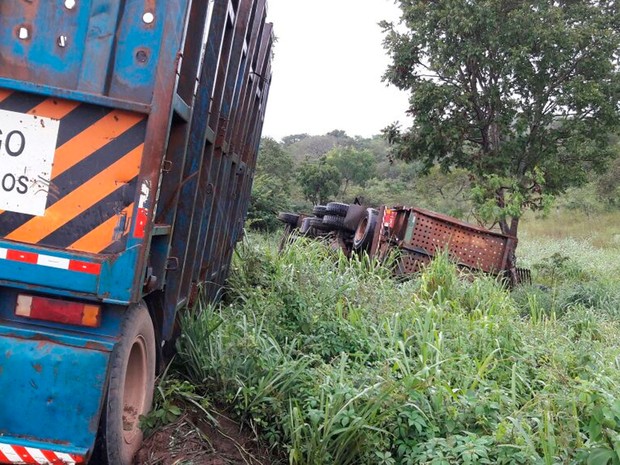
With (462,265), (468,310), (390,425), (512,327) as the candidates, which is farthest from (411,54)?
(390,425)

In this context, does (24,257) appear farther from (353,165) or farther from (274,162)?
(353,165)

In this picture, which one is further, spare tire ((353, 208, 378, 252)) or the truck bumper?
spare tire ((353, 208, 378, 252))

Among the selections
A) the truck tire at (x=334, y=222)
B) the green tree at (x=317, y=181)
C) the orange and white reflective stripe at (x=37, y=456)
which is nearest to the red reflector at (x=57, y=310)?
the orange and white reflective stripe at (x=37, y=456)

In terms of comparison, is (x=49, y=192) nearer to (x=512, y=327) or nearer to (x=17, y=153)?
(x=17, y=153)

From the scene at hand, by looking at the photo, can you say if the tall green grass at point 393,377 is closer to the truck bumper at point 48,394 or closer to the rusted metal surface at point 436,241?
the truck bumper at point 48,394

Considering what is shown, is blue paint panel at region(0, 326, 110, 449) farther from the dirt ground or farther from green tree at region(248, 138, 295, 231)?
green tree at region(248, 138, 295, 231)

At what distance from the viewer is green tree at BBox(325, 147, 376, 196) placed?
41844 mm

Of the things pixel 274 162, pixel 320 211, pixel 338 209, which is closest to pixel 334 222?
pixel 338 209

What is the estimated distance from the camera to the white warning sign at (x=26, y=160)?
1.97 metres

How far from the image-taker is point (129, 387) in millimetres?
2357

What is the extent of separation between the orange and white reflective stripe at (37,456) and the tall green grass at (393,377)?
0.91m

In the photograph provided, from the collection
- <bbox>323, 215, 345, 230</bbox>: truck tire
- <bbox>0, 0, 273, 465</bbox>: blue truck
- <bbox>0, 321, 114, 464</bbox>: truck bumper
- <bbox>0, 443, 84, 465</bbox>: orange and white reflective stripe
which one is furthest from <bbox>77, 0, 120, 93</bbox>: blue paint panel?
<bbox>323, 215, 345, 230</bbox>: truck tire

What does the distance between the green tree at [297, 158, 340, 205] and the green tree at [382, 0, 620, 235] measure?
18041 mm

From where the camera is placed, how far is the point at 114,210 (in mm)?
1979
